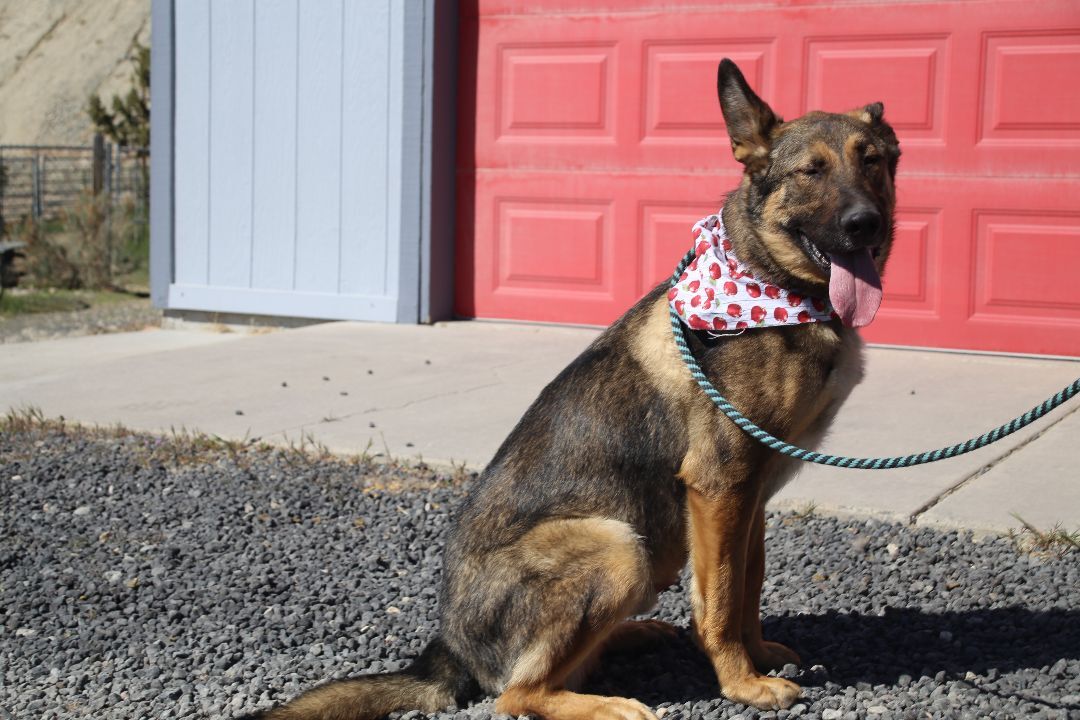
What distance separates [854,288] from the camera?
3211mm

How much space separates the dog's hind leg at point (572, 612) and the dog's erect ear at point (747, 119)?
1.12 meters

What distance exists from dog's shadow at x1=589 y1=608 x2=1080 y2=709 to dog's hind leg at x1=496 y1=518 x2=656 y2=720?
327 mm

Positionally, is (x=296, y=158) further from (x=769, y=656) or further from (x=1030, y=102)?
(x=769, y=656)

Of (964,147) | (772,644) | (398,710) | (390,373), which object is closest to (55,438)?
(390,373)

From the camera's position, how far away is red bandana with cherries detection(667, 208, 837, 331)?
3.27 meters

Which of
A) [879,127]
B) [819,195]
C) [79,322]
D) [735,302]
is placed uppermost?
[879,127]

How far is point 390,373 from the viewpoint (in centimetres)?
739

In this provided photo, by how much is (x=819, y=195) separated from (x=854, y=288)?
0.27 metres

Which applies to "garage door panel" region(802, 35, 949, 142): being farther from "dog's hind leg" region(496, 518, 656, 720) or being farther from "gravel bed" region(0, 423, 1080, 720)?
"dog's hind leg" region(496, 518, 656, 720)

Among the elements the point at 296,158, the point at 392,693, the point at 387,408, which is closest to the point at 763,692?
the point at 392,693

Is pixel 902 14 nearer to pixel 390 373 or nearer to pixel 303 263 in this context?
pixel 390 373

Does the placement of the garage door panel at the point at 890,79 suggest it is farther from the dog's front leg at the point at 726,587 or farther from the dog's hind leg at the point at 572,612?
the dog's hind leg at the point at 572,612

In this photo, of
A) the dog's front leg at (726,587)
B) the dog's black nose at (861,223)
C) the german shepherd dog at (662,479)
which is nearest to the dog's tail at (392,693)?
the german shepherd dog at (662,479)

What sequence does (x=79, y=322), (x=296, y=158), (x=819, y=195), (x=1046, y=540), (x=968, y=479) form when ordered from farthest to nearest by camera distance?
1. (x=79, y=322)
2. (x=296, y=158)
3. (x=968, y=479)
4. (x=1046, y=540)
5. (x=819, y=195)
